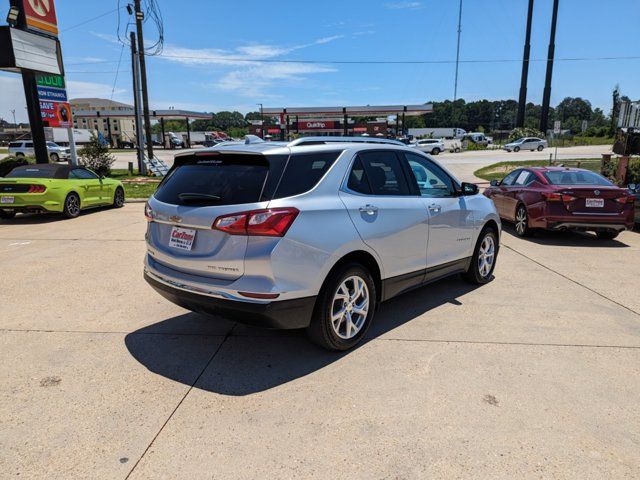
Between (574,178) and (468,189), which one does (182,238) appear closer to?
(468,189)

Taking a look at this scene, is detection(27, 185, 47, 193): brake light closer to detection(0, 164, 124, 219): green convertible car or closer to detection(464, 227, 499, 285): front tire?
detection(0, 164, 124, 219): green convertible car

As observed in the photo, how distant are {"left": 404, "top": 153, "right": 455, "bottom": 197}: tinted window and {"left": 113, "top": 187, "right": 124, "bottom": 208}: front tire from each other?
35.6ft

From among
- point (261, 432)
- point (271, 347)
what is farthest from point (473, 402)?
point (271, 347)

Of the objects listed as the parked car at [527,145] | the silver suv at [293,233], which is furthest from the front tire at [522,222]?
the parked car at [527,145]

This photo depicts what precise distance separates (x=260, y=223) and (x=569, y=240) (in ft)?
25.5

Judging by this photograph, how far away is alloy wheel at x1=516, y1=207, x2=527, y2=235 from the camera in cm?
890

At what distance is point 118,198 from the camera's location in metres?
13.2

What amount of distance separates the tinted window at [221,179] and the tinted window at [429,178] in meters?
1.86


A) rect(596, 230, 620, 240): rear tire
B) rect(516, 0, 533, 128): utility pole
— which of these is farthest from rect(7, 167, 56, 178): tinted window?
rect(516, 0, 533, 128): utility pole

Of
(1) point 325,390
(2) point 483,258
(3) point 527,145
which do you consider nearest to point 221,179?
(1) point 325,390

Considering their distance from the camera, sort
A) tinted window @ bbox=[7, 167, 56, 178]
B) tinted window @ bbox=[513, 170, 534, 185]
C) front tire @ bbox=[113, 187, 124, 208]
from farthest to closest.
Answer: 1. front tire @ bbox=[113, 187, 124, 208]
2. tinted window @ bbox=[7, 167, 56, 178]
3. tinted window @ bbox=[513, 170, 534, 185]

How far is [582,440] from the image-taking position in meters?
2.69

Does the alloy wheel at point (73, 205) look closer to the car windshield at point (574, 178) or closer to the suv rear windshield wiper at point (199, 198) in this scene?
the suv rear windshield wiper at point (199, 198)

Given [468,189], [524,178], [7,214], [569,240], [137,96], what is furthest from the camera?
[137,96]
